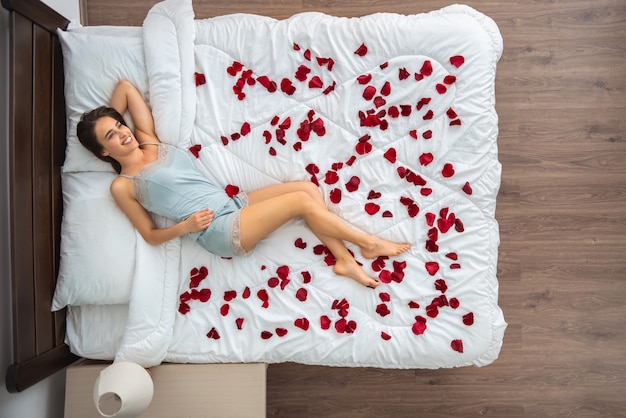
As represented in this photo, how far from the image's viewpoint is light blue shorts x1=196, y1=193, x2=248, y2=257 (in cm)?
183

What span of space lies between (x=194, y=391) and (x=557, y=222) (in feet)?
5.44

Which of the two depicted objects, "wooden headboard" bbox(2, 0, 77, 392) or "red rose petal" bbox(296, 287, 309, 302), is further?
"red rose petal" bbox(296, 287, 309, 302)

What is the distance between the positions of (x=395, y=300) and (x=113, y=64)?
53.2 inches

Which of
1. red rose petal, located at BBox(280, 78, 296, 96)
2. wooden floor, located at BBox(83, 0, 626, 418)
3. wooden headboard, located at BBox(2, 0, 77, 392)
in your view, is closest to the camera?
wooden headboard, located at BBox(2, 0, 77, 392)

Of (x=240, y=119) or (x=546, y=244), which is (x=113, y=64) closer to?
(x=240, y=119)

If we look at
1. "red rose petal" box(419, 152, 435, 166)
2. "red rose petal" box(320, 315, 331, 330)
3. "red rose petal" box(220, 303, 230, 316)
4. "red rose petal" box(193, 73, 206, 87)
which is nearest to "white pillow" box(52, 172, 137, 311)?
"red rose petal" box(220, 303, 230, 316)

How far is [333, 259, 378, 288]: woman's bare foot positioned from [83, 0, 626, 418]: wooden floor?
64cm

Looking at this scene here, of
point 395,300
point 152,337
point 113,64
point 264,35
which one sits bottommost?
point 152,337

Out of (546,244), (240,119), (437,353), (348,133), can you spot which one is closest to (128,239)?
(240,119)

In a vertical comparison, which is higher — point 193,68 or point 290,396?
point 193,68

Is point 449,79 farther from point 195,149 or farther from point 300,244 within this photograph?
point 195,149

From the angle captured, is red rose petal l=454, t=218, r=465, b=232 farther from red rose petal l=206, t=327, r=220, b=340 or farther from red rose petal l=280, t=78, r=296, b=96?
red rose petal l=206, t=327, r=220, b=340

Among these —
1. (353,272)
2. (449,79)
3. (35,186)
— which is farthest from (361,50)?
(35,186)

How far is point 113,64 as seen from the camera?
191 cm
